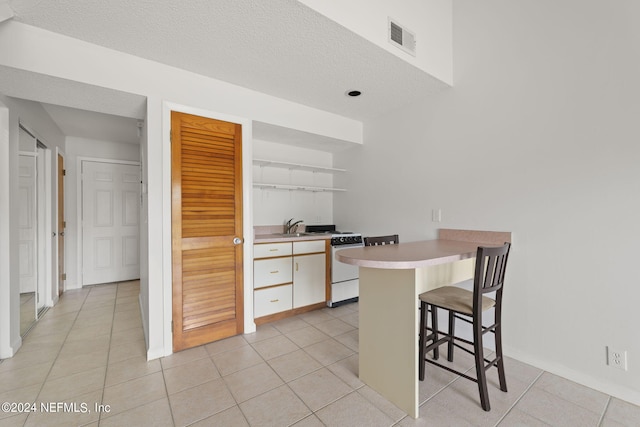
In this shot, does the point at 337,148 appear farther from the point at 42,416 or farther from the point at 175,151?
the point at 42,416

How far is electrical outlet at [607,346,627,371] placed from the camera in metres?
1.74

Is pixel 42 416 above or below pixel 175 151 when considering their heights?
below

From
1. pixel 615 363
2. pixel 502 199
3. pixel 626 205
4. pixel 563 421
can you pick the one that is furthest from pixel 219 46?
pixel 615 363

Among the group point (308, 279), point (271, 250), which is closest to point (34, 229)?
point (271, 250)

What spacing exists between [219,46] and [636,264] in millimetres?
3145

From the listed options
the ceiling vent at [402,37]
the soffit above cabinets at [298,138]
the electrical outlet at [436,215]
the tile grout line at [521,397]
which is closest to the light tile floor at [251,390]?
the tile grout line at [521,397]

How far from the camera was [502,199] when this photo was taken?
2.31m

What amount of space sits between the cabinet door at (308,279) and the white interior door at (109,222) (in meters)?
3.27

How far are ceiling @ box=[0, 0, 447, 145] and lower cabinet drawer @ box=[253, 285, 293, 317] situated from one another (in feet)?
6.85

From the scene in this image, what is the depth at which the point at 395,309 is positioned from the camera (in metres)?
1.69

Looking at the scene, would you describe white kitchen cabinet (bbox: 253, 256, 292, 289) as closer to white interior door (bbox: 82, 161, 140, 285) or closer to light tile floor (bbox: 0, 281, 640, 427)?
light tile floor (bbox: 0, 281, 640, 427)

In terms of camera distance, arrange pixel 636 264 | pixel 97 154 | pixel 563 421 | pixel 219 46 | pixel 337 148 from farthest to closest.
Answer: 1. pixel 97 154
2. pixel 337 148
3. pixel 219 46
4. pixel 636 264
5. pixel 563 421

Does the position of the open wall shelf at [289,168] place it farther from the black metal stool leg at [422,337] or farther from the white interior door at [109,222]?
the white interior door at [109,222]

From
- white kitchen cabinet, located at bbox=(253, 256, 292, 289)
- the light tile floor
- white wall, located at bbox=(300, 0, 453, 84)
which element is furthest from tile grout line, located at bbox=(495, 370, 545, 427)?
white wall, located at bbox=(300, 0, 453, 84)
